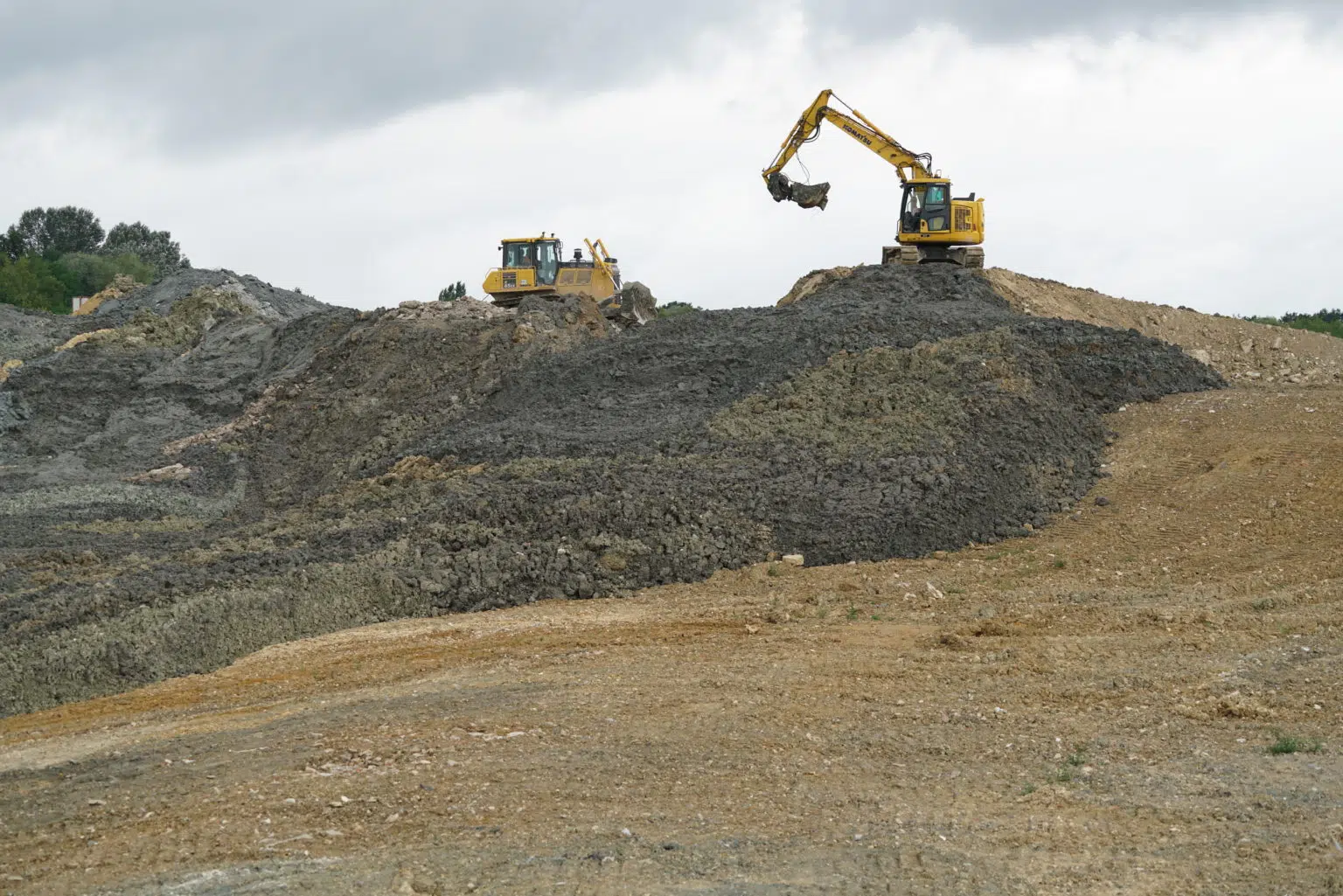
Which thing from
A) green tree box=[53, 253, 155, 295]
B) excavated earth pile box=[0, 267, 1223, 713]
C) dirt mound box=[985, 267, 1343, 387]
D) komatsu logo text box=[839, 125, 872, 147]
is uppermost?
green tree box=[53, 253, 155, 295]

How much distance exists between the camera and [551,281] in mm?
29234

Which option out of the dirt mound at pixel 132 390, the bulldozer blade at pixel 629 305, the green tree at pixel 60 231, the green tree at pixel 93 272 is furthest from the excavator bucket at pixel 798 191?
the green tree at pixel 60 231

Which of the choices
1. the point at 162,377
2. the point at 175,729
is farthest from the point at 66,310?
the point at 175,729

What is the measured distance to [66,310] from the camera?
5466cm

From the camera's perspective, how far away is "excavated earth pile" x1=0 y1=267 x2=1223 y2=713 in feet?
38.6

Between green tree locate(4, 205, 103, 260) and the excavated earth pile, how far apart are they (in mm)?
51447

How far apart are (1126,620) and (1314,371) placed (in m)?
14.9

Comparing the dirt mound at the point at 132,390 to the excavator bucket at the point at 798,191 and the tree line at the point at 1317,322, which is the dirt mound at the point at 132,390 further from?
the tree line at the point at 1317,322

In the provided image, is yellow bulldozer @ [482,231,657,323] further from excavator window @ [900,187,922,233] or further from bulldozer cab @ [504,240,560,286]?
excavator window @ [900,187,922,233]

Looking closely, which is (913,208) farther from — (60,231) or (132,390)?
(60,231)

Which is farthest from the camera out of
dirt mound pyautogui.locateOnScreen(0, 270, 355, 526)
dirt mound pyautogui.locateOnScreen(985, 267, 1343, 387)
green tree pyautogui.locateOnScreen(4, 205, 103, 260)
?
green tree pyautogui.locateOnScreen(4, 205, 103, 260)

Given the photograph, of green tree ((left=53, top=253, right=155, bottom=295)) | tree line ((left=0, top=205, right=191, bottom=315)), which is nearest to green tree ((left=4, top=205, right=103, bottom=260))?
tree line ((left=0, top=205, right=191, bottom=315))

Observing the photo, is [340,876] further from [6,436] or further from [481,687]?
[6,436]

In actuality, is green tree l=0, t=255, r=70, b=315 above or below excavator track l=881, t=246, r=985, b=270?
above
